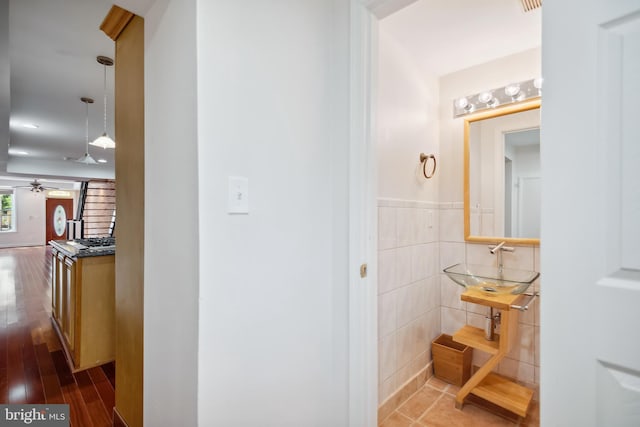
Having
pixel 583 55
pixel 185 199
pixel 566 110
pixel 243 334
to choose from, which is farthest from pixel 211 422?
pixel 583 55

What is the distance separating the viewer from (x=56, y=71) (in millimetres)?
2816

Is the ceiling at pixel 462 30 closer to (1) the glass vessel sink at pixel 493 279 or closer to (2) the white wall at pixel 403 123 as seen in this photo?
(2) the white wall at pixel 403 123

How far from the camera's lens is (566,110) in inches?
28.3

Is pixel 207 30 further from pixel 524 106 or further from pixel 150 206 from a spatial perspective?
pixel 524 106

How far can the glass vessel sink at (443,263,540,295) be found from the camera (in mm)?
1693

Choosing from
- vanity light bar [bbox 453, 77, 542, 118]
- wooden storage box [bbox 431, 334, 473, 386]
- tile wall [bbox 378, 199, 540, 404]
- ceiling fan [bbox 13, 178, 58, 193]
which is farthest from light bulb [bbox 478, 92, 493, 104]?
ceiling fan [bbox 13, 178, 58, 193]

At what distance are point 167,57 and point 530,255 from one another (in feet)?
7.86

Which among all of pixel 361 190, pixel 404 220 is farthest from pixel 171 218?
pixel 404 220

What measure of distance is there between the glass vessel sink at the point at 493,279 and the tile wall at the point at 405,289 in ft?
0.78

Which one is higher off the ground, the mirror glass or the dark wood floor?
the mirror glass

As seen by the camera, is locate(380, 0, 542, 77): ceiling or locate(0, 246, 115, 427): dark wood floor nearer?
locate(380, 0, 542, 77): ceiling

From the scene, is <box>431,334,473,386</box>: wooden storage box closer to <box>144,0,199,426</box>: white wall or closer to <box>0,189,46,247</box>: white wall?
<box>144,0,199,426</box>: white wall

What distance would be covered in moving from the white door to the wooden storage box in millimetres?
1427

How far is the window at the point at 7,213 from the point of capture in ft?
32.6
